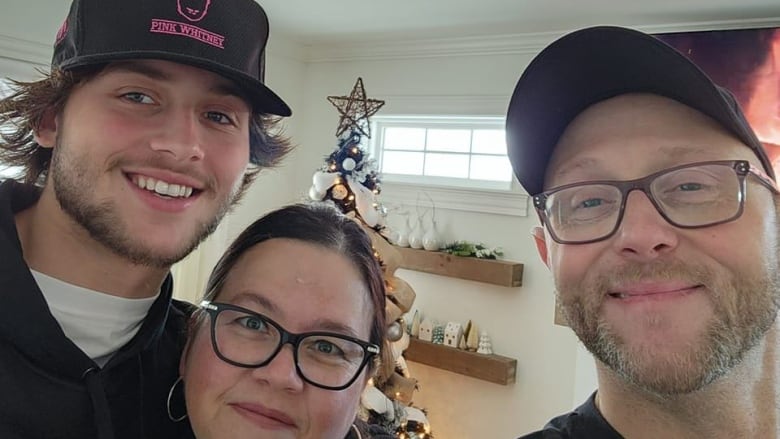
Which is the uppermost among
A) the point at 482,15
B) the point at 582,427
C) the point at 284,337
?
the point at 482,15

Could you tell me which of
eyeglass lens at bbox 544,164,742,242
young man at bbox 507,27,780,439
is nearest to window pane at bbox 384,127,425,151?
young man at bbox 507,27,780,439

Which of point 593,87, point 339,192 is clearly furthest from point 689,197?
point 339,192

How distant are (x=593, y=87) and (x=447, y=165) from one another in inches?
112

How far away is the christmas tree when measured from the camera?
2.60 metres

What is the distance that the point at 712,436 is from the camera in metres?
0.85

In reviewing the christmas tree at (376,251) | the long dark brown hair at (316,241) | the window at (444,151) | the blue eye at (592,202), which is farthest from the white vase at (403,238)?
→ the blue eye at (592,202)

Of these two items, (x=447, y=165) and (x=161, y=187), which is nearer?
(x=161, y=187)

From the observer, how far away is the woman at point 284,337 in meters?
0.90

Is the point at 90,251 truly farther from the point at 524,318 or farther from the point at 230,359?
the point at 524,318

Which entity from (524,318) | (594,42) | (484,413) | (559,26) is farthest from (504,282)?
(594,42)

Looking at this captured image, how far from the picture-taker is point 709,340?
0.79 m

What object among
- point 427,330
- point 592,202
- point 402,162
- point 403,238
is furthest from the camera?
point 402,162

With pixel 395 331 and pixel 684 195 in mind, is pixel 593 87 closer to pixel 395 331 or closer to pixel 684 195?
pixel 684 195

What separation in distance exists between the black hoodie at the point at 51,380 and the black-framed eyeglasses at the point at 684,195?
2.70 feet
